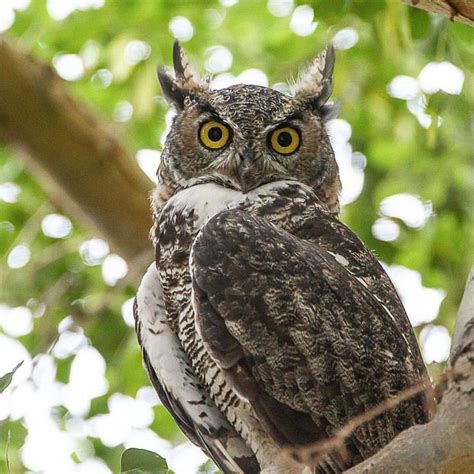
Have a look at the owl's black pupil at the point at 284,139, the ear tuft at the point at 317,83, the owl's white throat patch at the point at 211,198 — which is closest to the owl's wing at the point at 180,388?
the owl's white throat patch at the point at 211,198

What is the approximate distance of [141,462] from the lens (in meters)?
1.88

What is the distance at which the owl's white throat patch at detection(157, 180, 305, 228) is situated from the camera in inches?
117

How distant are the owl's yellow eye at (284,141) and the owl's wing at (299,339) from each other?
73 centimetres

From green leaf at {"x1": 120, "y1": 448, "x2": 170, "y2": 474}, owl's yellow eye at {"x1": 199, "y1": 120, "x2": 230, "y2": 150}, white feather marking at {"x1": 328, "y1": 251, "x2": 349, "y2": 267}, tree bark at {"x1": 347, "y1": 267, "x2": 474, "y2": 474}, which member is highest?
owl's yellow eye at {"x1": 199, "y1": 120, "x2": 230, "y2": 150}

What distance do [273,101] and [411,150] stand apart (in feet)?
4.46

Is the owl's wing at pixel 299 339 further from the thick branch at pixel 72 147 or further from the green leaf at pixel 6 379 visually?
the thick branch at pixel 72 147

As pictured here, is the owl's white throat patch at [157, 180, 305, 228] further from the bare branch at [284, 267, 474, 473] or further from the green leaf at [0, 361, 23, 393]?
the bare branch at [284, 267, 474, 473]

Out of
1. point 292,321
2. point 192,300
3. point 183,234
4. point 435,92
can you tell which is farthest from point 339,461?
point 435,92

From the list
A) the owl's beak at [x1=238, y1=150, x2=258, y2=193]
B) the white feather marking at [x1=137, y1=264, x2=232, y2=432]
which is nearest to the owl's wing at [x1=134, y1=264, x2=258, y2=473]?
the white feather marking at [x1=137, y1=264, x2=232, y2=432]

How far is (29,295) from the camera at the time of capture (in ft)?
16.1

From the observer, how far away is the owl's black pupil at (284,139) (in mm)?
3338

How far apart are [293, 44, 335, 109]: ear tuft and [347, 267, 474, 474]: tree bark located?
6.65ft

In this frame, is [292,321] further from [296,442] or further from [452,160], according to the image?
[452,160]

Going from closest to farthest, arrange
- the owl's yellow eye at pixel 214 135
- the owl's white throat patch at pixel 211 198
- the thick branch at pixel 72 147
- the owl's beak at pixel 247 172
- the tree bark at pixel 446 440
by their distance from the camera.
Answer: the tree bark at pixel 446 440, the owl's white throat patch at pixel 211 198, the owl's beak at pixel 247 172, the owl's yellow eye at pixel 214 135, the thick branch at pixel 72 147
